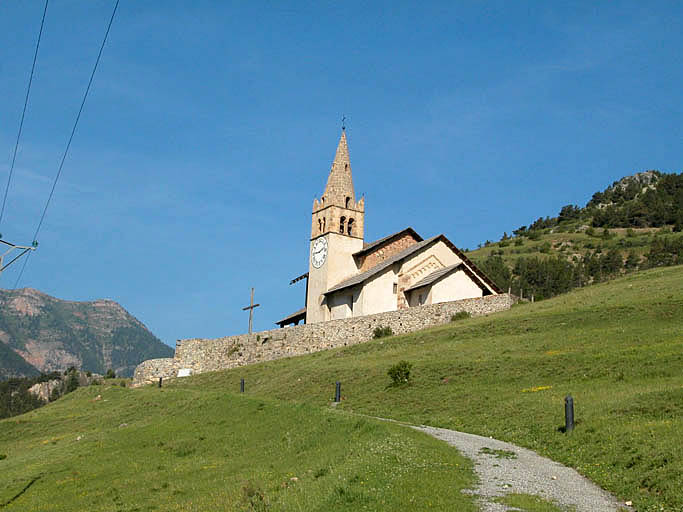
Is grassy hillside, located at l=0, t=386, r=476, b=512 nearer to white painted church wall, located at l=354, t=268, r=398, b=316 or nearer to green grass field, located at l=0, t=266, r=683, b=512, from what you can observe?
green grass field, located at l=0, t=266, r=683, b=512

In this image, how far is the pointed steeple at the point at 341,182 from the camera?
66062 millimetres

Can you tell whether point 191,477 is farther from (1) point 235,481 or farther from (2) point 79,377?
(2) point 79,377

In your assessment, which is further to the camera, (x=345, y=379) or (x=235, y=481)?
(x=345, y=379)

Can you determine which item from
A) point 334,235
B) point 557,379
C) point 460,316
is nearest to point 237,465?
point 557,379

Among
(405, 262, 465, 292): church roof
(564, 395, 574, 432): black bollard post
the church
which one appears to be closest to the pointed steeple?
the church

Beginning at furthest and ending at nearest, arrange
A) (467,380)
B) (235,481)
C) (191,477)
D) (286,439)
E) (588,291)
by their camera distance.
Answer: (588,291), (467,380), (286,439), (191,477), (235,481)

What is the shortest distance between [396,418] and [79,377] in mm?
99605

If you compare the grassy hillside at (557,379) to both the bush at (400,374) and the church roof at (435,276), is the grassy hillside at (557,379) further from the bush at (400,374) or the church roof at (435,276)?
the church roof at (435,276)

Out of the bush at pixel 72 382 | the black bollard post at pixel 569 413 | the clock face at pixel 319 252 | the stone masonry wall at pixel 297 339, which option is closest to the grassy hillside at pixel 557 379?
the black bollard post at pixel 569 413

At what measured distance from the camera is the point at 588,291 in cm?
4834

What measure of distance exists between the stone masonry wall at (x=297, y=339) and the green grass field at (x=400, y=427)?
3.06 meters

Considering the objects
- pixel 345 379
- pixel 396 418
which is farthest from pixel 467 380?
pixel 345 379

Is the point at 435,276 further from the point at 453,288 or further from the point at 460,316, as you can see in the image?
the point at 460,316

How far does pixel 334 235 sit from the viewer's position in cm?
6438
